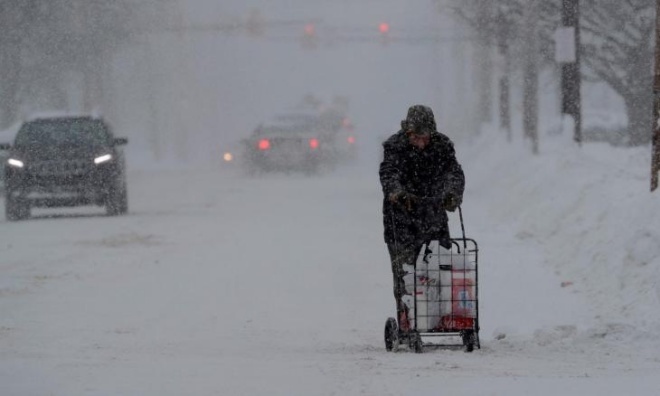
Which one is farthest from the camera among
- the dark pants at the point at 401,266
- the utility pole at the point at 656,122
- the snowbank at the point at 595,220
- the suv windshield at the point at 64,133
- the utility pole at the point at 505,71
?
the utility pole at the point at 505,71

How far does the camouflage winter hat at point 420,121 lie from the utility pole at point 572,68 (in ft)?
51.1

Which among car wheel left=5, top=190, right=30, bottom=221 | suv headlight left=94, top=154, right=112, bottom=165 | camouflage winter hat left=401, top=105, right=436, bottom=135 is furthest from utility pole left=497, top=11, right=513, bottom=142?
camouflage winter hat left=401, top=105, right=436, bottom=135

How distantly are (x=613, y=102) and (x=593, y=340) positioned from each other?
73076mm

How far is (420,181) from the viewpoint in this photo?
373 inches

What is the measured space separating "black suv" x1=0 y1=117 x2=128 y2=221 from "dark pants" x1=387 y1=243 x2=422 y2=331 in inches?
579

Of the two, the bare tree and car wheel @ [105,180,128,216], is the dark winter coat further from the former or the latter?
the bare tree

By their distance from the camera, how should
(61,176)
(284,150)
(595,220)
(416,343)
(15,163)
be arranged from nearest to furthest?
(416,343), (595,220), (61,176), (15,163), (284,150)

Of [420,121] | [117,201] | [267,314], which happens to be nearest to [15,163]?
[117,201]

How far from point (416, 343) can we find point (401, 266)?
19.6 inches

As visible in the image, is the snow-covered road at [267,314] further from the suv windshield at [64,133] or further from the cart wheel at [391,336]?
the suv windshield at [64,133]

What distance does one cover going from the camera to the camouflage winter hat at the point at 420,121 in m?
9.09

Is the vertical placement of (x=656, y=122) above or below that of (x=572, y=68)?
below

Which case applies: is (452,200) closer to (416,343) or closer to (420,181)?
(420,181)

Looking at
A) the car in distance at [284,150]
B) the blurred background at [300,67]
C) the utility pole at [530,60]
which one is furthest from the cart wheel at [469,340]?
the car in distance at [284,150]
